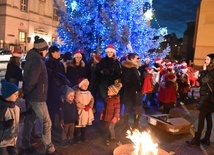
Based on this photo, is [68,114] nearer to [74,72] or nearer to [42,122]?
[42,122]

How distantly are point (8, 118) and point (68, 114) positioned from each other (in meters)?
1.58

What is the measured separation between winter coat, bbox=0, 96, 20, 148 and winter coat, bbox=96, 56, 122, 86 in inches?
110

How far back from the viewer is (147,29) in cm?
1314

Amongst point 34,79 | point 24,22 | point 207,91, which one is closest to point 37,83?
point 34,79

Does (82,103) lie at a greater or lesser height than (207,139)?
greater

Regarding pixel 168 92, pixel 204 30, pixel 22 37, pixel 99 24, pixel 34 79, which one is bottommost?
pixel 168 92

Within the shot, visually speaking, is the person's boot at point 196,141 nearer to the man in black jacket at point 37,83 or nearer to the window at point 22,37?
the man in black jacket at point 37,83

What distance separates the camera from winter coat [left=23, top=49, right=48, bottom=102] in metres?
4.21

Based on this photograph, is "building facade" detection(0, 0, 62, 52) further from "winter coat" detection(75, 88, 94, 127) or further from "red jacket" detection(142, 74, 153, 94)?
"winter coat" detection(75, 88, 94, 127)

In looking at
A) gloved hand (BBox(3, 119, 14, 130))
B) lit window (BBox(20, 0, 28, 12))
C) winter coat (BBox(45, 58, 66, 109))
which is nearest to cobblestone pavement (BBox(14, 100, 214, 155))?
winter coat (BBox(45, 58, 66, 109))

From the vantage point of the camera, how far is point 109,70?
6066 mm

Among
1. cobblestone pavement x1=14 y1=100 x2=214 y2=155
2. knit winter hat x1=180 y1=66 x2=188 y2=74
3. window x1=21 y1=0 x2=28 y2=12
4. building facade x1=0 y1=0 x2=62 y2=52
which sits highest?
window x1=21 y1=0 x2=28 y2=12

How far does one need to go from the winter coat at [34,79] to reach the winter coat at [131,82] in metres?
2.58

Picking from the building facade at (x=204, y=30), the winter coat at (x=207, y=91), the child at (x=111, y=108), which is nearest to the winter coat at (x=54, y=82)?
the child at (x=111, y=108)
